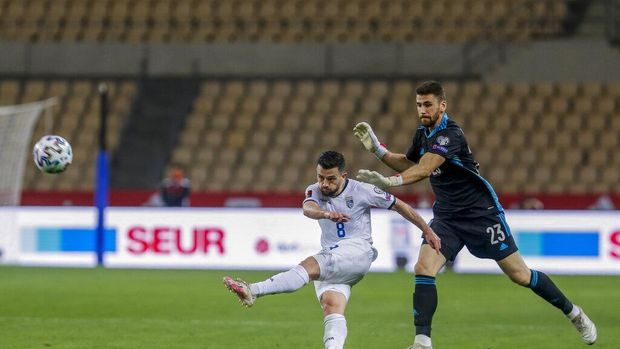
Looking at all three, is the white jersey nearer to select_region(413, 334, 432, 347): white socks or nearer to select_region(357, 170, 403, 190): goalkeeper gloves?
select_region(357, 170, 403, 190): goalkeeper gloves

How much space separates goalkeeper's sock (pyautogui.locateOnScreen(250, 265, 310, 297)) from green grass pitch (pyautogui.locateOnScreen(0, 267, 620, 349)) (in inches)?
59.4

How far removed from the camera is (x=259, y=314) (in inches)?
478

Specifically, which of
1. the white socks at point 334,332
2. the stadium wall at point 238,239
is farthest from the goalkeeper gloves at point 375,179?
the stadium wall at point 238,239

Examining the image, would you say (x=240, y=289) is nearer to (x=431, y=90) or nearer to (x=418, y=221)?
(x=418, y=221)

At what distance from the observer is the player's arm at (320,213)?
25.9 ft

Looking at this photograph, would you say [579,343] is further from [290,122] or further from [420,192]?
[290,122]

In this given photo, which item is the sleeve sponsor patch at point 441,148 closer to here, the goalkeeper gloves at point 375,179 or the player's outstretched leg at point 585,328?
the goalkeeper gloves at point 375,179

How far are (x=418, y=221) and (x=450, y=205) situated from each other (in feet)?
2.67

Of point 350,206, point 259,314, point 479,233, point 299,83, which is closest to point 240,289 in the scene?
point 350,206

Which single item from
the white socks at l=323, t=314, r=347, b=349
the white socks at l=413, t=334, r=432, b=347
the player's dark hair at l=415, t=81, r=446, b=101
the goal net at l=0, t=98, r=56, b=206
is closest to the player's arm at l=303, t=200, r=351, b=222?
the white socks at l=323, t=314, r=347, b=349

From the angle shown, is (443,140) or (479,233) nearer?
(443,140)

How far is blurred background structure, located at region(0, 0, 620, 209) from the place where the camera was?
79.8 feet

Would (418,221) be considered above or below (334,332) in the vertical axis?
above

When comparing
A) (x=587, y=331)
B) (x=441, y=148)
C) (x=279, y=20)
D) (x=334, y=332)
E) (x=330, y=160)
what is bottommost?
(x=587, y=331)
